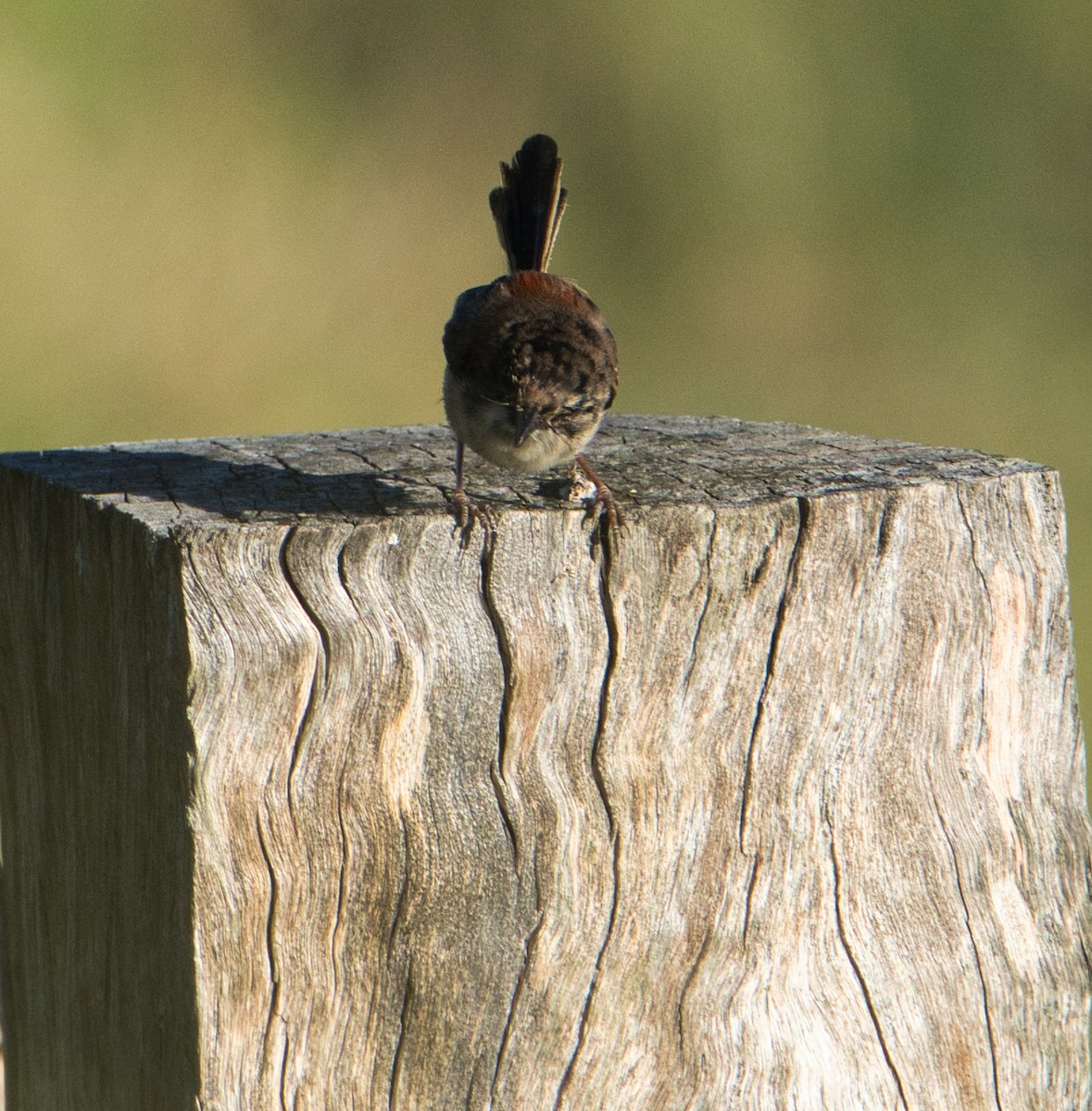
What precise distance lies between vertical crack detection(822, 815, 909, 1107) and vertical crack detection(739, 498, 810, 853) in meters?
0.16

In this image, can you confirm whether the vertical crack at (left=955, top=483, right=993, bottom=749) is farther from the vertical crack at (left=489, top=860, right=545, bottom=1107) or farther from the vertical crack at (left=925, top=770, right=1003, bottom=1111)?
the vertical crack at (left=489, top=860, right=545, bottom=1107)

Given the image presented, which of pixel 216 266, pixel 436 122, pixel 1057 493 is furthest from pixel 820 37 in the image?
pixel 1057 493

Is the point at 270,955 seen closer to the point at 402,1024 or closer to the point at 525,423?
the point at 402,1024

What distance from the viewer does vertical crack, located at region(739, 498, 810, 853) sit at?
256 centimetres

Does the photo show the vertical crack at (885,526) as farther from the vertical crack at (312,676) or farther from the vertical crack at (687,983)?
the vertical crack at (312,676)

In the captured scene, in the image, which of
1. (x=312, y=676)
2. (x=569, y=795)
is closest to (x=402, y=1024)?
(x=569, y=795)

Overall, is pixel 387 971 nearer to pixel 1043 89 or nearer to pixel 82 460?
pixel 82 460

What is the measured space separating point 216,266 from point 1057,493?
530 cm

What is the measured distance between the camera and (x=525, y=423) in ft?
10.8

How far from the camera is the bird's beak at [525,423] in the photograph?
10.8ft

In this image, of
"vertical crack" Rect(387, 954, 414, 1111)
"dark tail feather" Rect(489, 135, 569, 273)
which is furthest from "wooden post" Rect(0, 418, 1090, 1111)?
"dark tail feather" Rect(489, 135, 569, 273)

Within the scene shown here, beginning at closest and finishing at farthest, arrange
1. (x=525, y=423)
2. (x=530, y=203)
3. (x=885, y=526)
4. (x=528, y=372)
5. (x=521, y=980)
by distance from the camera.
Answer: (x=521, y=980)
(x=885, y=526)
(x=525, y=423)
(x=528, y=372)
(x=530, y=203)

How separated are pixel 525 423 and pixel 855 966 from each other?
54.2 inches

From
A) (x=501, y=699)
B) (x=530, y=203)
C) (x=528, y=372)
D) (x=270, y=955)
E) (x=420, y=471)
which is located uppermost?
(x=530, y=203)
